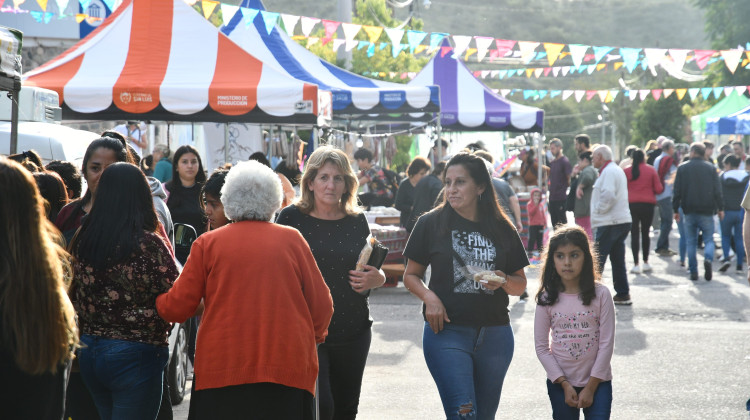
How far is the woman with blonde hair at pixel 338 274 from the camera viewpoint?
196 inches

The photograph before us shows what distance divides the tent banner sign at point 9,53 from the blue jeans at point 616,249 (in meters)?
7.53

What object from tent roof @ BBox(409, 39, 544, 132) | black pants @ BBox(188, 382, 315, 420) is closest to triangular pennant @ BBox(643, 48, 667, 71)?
tent roof @ BBox(409, 39, 544, 132)

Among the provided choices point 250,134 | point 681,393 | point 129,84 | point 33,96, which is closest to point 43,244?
point 681,393

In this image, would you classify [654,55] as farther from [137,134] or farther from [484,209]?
[484,209]

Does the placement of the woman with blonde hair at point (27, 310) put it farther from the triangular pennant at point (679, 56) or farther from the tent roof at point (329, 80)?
the triangular pennant at point (679, 56)

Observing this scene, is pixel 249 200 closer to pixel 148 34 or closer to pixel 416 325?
pixel 416 325

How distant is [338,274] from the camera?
16.5 ft

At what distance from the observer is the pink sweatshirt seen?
480 centimetres

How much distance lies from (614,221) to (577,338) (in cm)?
736

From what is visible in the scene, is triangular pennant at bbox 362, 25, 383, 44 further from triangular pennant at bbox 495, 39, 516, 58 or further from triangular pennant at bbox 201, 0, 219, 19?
triangular pennant at bbox 201, 0, 219, 19

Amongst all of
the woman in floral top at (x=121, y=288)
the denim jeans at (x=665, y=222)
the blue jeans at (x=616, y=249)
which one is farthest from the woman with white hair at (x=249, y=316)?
the denim jeans at (x=665, y=222)

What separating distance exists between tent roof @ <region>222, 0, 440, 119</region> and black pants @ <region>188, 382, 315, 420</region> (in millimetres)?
10479

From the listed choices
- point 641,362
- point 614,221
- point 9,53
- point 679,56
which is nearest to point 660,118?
point 679,56

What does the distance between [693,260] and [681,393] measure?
23.4ft
